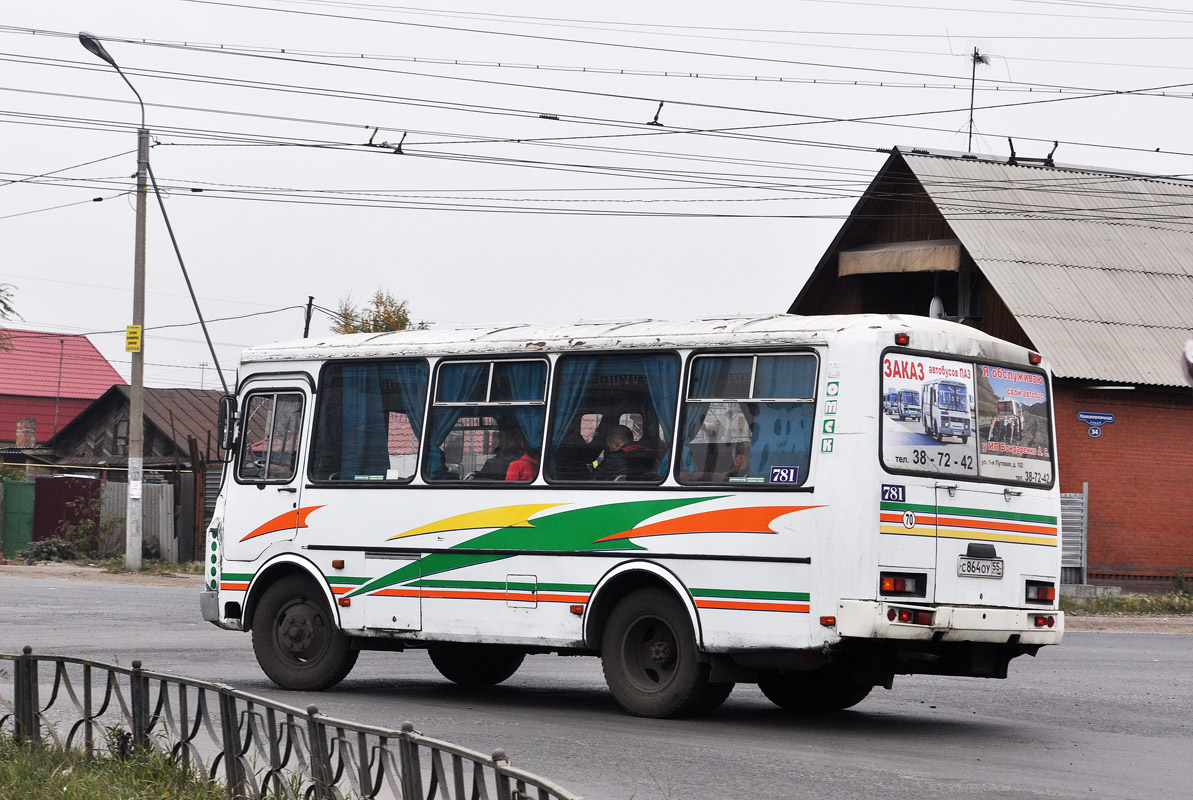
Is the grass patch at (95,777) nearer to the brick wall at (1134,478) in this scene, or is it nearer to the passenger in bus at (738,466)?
the passenger in bus at (738,466)

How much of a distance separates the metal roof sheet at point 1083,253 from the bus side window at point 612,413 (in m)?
17.9

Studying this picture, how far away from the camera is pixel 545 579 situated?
11.5 m

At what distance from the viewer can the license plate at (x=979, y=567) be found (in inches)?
414

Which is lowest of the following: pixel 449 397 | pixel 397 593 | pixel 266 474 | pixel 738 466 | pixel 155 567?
pixel 155 567

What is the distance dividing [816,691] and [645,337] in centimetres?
300

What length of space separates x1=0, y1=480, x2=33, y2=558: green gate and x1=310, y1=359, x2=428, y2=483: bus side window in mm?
29030

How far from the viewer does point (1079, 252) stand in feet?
103

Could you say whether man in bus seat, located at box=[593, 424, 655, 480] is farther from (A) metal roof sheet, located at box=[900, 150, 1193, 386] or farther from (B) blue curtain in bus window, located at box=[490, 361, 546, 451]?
(A) metal roof sheet, located at box=[900, 150, 1193, 386]

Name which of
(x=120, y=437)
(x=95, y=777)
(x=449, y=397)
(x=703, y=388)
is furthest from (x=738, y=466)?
(x=120, y=437)

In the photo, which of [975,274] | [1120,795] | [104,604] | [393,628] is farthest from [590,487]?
[975,274]

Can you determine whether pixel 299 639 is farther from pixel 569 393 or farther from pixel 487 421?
pixel 569 393

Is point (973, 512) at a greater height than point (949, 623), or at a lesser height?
greater

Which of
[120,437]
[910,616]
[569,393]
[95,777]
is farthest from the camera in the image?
[120,437]

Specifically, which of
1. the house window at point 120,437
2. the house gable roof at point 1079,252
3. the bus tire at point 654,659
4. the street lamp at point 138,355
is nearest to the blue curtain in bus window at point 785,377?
the bus tire at point 654,659
